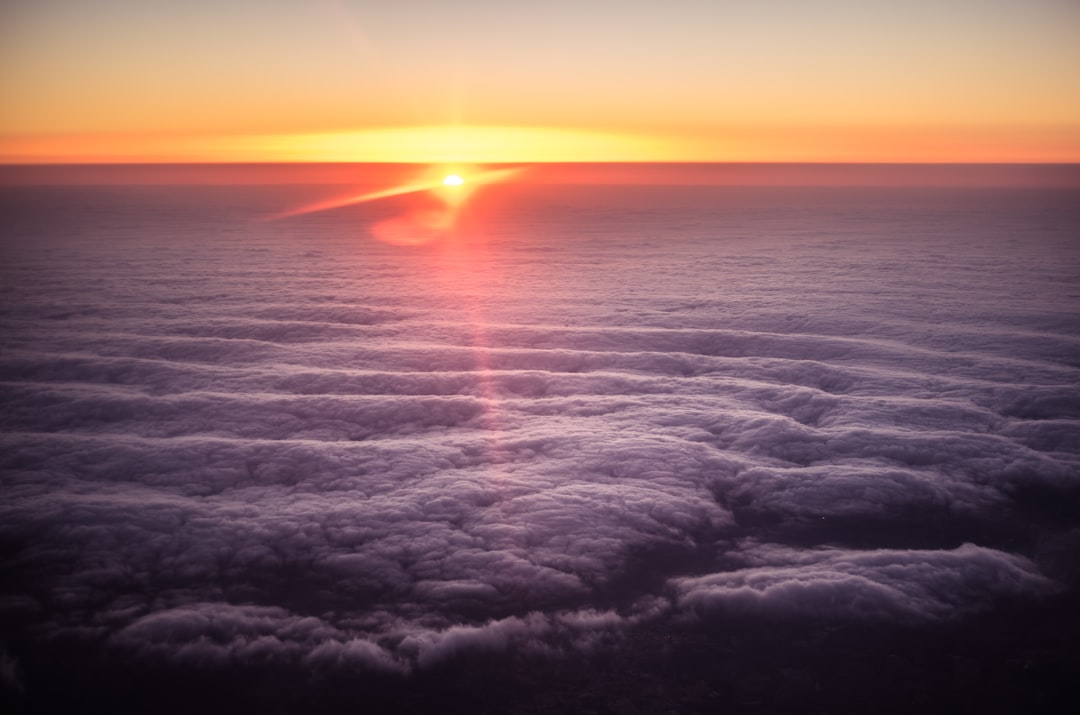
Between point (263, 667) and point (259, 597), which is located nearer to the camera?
point (263, 667)

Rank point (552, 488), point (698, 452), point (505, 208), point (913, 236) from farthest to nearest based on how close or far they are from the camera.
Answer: point (505, 208)
point (913, 236)
point (698, 452)
point (552, 488)

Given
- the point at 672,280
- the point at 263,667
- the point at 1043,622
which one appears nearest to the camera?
the point at 263,667

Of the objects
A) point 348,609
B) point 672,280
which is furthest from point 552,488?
point 672,280

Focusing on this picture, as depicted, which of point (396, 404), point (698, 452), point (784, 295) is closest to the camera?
point (698, 452)

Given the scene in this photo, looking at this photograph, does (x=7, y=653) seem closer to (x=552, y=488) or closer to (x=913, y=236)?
(x=552, y=488)

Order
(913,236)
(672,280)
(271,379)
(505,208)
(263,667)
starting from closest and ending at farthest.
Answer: (263,667), (271,379), (672,280), (913,236), (505,208)

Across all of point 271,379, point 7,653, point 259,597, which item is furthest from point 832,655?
point 271,379

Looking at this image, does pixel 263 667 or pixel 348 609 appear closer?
pixel 263 667

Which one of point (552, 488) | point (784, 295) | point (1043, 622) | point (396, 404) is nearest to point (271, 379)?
point (396, 404)

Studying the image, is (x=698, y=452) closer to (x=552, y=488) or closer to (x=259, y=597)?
(x=552, y=488)

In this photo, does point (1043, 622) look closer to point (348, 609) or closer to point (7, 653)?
point (348, 609)
